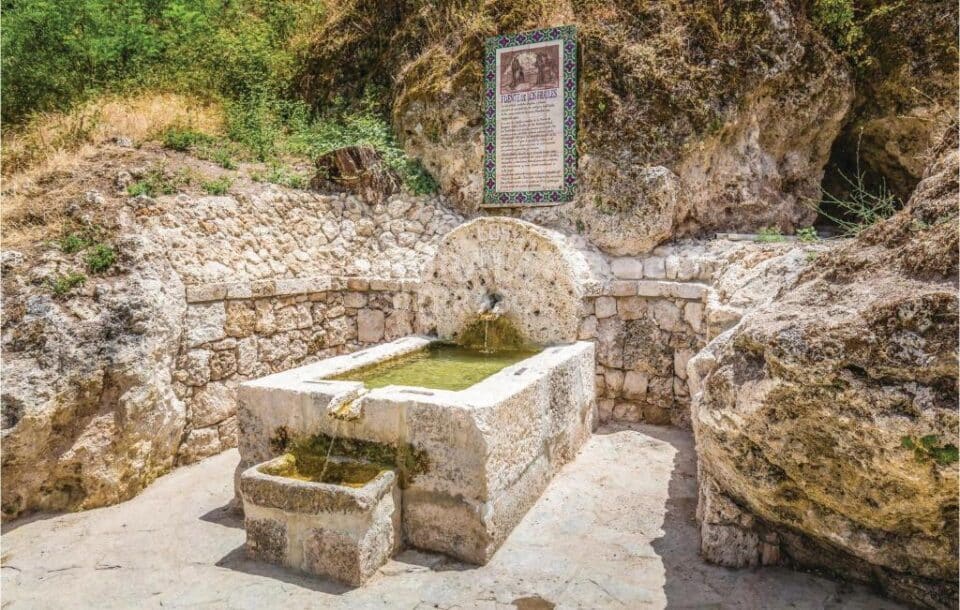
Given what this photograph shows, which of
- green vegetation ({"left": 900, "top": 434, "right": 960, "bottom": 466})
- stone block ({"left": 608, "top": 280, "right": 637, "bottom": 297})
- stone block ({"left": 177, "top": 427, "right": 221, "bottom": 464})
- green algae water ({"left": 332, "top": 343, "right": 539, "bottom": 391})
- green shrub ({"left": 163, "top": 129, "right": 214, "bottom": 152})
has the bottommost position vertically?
stone block ({"left": 177, "top": 427, "right": 221, "bottom": 464})

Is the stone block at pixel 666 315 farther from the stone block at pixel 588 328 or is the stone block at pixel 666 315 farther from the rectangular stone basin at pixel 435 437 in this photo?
the rectangular stone basin at pixel 435 437

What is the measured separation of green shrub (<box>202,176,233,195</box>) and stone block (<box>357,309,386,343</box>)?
6.03 feet

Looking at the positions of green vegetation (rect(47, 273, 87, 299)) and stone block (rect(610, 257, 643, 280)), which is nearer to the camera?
green vegetation (rect(47, 273, 87, 299))

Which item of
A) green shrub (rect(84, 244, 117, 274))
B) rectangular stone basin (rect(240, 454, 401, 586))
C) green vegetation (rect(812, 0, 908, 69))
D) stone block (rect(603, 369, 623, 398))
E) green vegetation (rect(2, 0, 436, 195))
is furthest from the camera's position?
green vegetation (rect(2, 0, 436, 195))

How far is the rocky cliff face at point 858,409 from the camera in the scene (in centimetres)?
216

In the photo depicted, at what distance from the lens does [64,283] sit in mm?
4254

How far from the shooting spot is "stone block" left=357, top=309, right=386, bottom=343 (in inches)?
251

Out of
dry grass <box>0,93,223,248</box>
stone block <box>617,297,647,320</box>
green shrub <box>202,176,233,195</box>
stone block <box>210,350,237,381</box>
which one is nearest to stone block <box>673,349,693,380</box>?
stone block <box>617,297,647,320</box>

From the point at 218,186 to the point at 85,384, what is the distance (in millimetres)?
2432

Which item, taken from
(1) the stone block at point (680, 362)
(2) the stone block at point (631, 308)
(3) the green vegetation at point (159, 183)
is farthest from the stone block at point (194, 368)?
(1) the stone block at point (680, 362)

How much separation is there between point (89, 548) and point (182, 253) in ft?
7.67

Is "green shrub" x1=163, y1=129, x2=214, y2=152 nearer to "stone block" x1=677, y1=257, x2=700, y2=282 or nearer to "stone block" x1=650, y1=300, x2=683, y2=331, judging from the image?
"stone block" x1=650, y1=300, x2=683, y2=331

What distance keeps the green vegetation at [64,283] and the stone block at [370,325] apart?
2.67 metres

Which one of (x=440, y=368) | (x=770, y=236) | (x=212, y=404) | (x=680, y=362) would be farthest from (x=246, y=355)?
(x=770, y=236)
